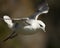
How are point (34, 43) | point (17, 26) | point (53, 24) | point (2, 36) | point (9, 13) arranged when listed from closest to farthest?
point (17, 26), point (2, 36), point (9, 13), point (34, 43), point (53, 24)

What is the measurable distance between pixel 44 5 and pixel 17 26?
34cm

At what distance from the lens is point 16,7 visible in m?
3.17

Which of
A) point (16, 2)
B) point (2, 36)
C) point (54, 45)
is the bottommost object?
point (54, 45)

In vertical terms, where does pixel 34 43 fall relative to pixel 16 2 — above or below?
below

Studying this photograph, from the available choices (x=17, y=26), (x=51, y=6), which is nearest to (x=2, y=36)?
(x=17, y=26)

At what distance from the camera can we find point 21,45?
3158 mm

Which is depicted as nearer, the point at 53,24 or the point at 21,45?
the point at 21,45

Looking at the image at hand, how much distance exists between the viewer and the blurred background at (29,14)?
Result: 2814 mm

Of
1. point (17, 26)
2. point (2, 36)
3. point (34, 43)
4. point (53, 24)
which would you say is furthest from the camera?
point (53, 24)

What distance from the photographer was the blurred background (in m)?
2.81

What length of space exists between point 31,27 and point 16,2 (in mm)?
826

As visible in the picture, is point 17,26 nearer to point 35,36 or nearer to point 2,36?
point 2,36

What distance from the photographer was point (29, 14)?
3.33 m

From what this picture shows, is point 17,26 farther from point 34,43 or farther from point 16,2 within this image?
point 34,43
